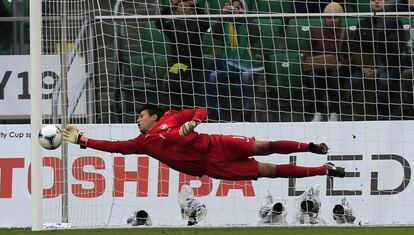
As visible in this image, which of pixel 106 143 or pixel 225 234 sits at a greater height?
Answer: pixel 106 143

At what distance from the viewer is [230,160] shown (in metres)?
13.4

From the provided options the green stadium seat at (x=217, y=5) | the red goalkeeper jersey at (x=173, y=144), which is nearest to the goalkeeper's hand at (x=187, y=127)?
the red goalkeeper jersey at (x=173, y=144)

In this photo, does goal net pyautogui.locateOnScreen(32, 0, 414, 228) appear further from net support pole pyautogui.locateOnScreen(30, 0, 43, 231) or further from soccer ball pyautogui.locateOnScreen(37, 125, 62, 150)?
soccer ball pyautogui.locateOnScreen(37, 125, 62, 150)

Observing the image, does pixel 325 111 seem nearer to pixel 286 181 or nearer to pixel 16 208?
pixel 286 181

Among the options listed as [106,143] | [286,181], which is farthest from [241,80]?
[106,143]

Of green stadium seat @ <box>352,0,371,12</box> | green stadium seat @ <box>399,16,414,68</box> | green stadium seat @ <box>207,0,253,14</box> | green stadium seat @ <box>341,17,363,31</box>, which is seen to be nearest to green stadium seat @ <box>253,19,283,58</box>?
green stadium seat @ <box>207,0,253,14</box>

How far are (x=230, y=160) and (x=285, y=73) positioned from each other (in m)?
1.92

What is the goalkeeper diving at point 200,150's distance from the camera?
13133mm

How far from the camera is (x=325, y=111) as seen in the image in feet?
48.2

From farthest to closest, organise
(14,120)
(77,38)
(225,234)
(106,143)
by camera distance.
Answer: (14,120) < (77,38) < (106,143) < (225,234)

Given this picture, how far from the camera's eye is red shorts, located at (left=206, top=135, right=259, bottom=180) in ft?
43.5

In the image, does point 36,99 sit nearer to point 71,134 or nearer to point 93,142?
point 71,134

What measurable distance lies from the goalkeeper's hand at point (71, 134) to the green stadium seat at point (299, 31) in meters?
3.30

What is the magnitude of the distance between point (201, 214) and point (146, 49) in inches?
90.4
